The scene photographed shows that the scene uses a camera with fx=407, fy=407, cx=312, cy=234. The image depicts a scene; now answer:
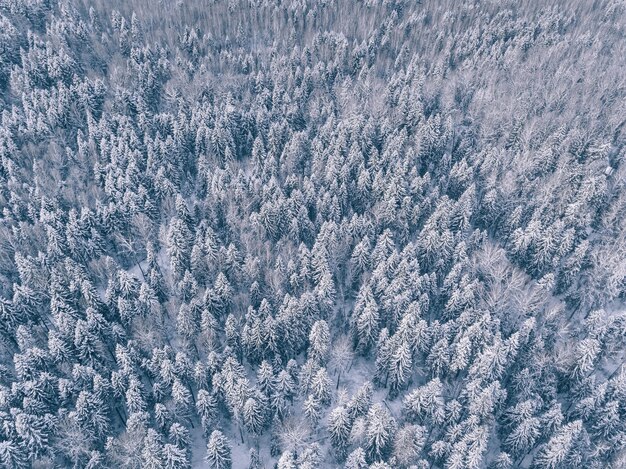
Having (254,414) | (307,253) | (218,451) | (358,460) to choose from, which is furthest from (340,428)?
(307,253)

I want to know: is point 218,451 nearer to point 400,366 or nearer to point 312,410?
point 312,410

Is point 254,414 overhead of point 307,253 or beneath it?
beneath

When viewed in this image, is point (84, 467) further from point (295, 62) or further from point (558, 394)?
point (295, 62)

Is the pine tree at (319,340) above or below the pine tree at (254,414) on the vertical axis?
above

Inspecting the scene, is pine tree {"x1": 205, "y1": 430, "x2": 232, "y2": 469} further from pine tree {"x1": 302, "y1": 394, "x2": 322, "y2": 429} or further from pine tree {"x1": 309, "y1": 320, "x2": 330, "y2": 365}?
pine tree {"x1": 309, "y1": 320, "x2": 330, "y2": 365}

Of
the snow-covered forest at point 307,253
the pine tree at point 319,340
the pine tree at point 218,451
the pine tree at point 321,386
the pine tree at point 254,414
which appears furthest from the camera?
the pine tree at point 319,340

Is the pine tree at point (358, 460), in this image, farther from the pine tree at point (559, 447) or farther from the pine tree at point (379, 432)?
the pine tree at point (559, 447)

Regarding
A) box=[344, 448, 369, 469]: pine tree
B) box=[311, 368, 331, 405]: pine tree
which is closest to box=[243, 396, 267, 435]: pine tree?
box=[311, 368, 331, 405]: pine tree

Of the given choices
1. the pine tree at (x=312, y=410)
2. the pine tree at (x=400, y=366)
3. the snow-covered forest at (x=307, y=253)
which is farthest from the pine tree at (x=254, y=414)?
the pine tree at (x=400, y=366)
